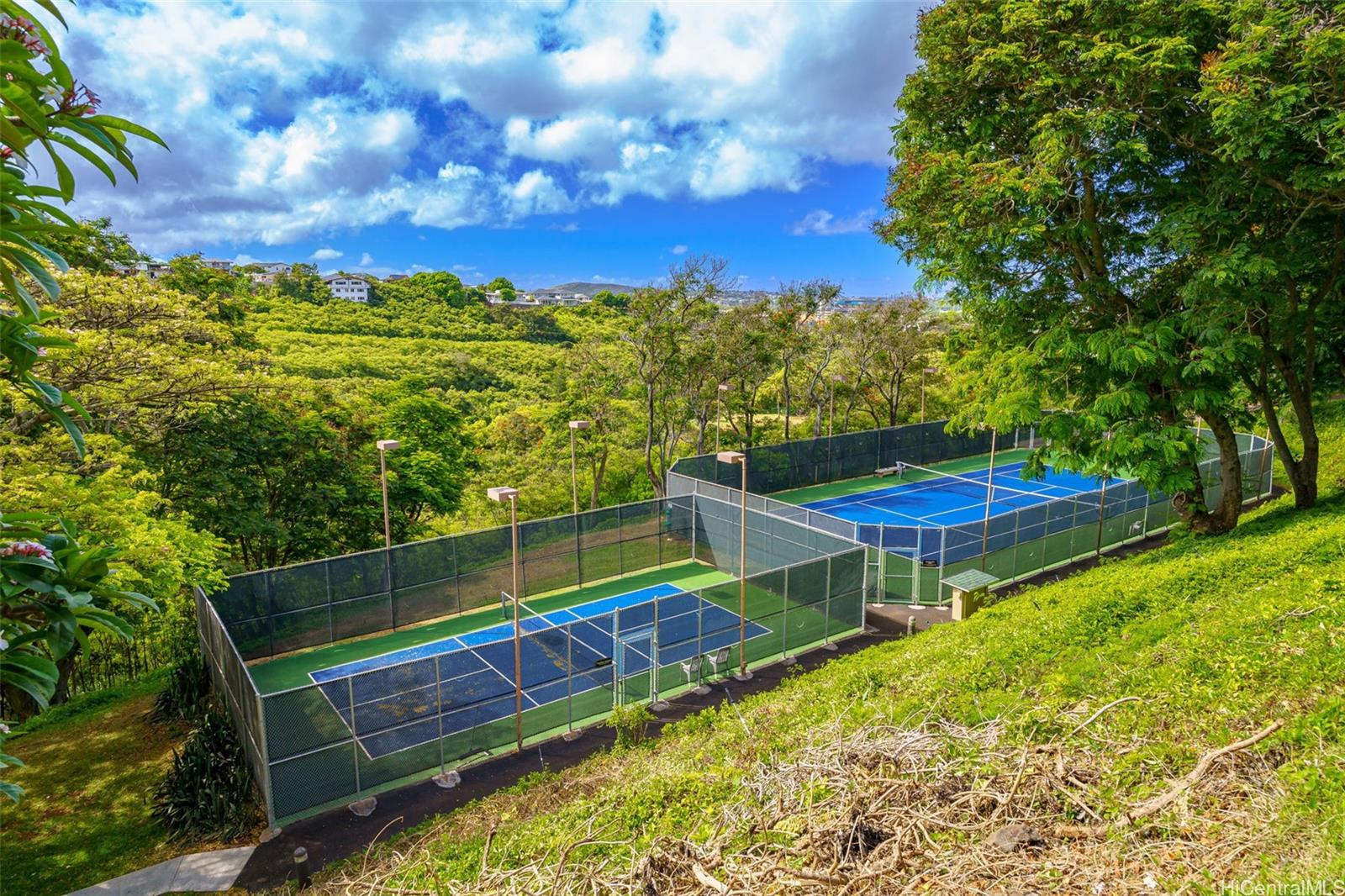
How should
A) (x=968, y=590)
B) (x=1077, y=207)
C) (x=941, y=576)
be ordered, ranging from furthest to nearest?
(x=941, y=576) → (x=968, y=590) → (x=1077, y=207)

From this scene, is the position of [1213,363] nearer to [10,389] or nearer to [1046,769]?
[1046,769]

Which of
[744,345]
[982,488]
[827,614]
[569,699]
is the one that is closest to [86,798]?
[569,699]

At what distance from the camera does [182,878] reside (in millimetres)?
10016

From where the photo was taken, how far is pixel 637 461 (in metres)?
35.6

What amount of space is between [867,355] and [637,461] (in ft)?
48.2

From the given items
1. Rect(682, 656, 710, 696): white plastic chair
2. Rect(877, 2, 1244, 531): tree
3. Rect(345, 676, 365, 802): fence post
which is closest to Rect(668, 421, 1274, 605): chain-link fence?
Rect(877, 2, 1244, 531): tree

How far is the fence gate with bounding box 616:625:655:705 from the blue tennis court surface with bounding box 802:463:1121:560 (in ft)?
45.4

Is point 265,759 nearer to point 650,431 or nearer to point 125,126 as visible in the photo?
point 125,126

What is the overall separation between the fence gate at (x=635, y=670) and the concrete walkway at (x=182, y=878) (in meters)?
6.34

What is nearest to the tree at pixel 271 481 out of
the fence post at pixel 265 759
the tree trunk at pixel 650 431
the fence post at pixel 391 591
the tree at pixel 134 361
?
the tree at pixel 134 361

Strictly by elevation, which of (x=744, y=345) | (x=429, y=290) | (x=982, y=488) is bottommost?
(x=982, y=488)

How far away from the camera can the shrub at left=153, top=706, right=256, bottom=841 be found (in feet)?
35.9

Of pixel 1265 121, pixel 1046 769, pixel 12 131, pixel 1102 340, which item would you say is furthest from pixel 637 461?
pixel 12 131

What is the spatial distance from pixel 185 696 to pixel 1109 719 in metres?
15.5
